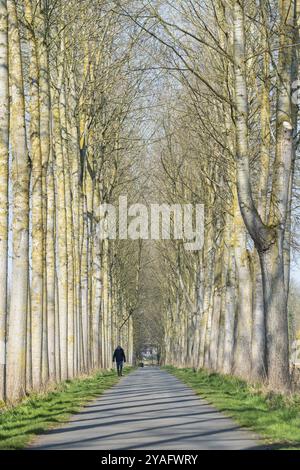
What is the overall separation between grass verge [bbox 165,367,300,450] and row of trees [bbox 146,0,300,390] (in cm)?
74

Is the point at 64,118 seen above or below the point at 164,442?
above

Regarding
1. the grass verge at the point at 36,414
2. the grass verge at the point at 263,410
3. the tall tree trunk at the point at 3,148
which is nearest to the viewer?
the grass verge at the point at 263,410

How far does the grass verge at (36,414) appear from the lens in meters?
12.0

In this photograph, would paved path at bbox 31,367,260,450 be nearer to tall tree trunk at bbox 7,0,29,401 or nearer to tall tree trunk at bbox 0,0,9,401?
tall tree trunk at bbox 7,0,29,401

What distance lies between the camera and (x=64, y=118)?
3166cm

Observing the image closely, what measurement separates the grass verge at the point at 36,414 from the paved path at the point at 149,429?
0.74 feet

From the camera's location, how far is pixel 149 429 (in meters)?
13.0

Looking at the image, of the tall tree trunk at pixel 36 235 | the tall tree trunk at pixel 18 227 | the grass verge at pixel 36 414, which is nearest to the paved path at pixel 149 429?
the grass verge at pixel 36 414

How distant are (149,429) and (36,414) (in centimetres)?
324

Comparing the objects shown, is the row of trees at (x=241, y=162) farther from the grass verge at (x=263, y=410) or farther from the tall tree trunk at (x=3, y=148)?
the tall tree trunk at (x=3, y=148)

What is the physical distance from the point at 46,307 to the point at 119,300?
46.4 m

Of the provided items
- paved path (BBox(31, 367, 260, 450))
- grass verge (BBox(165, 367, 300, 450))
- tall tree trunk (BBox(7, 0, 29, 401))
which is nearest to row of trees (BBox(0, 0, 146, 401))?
tall tree trunk (BBox(7, 0, 29, 401))
